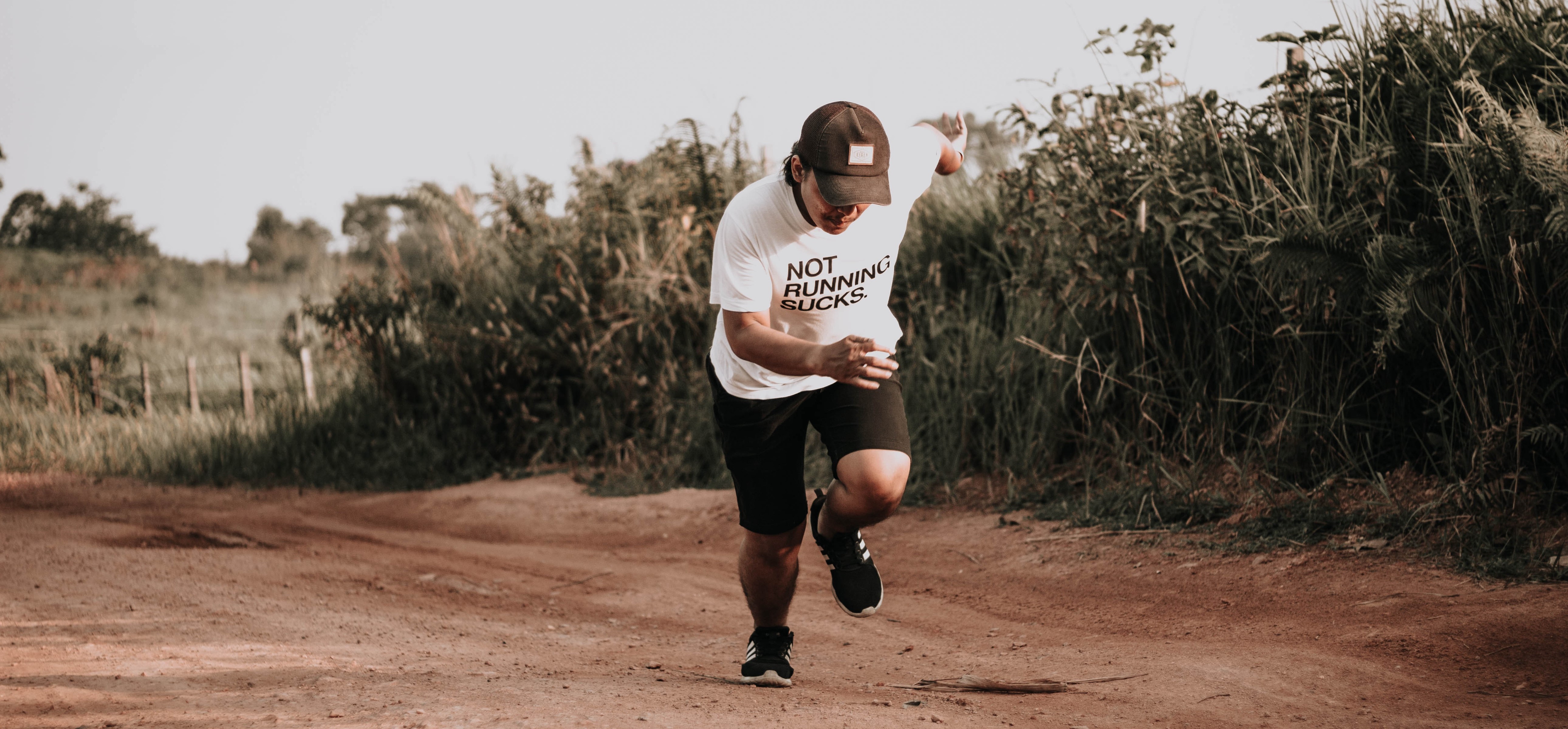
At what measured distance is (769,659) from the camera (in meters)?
3.76

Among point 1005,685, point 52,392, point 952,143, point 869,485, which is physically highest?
point 952,143

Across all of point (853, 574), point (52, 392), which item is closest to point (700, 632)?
point (853, 574)

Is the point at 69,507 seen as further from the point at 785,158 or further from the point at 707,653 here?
the point at 785,158

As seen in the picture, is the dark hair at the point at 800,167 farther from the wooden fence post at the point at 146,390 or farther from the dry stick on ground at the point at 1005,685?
the wooden fence post at the point at 146,390

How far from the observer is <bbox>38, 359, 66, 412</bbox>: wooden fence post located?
558 inches

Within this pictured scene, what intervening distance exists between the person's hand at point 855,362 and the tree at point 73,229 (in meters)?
29.8

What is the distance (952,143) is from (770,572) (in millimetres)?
1758

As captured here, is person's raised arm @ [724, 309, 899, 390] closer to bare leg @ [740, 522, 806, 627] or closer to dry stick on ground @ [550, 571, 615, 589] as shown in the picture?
bare leg @ [740, 522, 806, 627]

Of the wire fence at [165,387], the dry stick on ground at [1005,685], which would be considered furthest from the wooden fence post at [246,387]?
the dry stick on ground at [1005,685]

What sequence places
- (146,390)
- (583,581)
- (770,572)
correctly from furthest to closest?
1. (146,390)
2. (583,581)
3. (770,572)

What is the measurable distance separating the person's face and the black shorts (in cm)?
56

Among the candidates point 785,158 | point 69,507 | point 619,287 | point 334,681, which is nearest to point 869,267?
point 785,158

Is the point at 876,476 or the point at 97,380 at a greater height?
the point at 97,380

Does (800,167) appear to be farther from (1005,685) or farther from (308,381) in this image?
(308,381)
